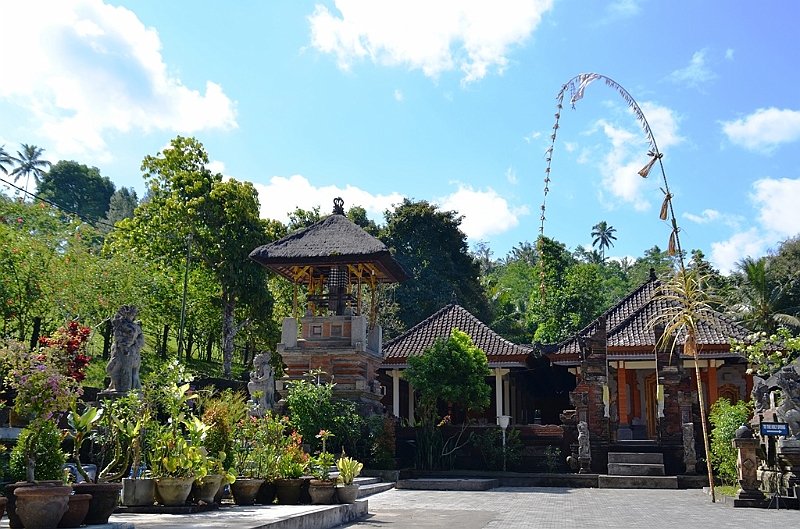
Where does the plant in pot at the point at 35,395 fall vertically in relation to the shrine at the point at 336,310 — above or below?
below

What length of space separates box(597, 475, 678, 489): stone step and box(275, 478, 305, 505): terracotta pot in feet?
34.1

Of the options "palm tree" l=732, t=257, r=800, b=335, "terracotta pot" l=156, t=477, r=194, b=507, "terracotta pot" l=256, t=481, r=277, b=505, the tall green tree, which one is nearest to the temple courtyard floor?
"terracotta pot" l=156, t=477, r=194, b=507

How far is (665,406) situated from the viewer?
1927cm

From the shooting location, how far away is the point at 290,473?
10859 mm

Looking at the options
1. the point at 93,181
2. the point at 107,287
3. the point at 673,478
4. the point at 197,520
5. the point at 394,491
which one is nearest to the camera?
the point at 197,520

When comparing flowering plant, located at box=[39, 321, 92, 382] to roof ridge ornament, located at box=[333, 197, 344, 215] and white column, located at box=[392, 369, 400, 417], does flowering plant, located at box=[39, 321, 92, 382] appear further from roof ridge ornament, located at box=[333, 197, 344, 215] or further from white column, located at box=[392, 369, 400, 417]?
white column, located at box=[392, 369, 400, 417]

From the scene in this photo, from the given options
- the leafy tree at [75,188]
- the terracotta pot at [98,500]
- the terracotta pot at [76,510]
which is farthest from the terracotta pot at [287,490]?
the leafy tree at [75,188]

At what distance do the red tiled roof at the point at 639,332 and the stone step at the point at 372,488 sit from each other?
7278 mm

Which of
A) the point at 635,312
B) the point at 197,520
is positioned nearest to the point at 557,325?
the point at 635,312

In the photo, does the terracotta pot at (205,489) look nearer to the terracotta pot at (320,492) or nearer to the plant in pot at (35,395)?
the terracotta pot at (320,492)

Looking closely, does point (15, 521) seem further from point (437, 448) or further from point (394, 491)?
point (437, 448)

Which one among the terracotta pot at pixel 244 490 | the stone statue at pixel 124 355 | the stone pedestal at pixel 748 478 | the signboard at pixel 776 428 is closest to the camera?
the terracotta pot at pixel 244 490

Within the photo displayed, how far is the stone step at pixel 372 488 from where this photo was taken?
1487 centimetres

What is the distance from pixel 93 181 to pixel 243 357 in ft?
101
